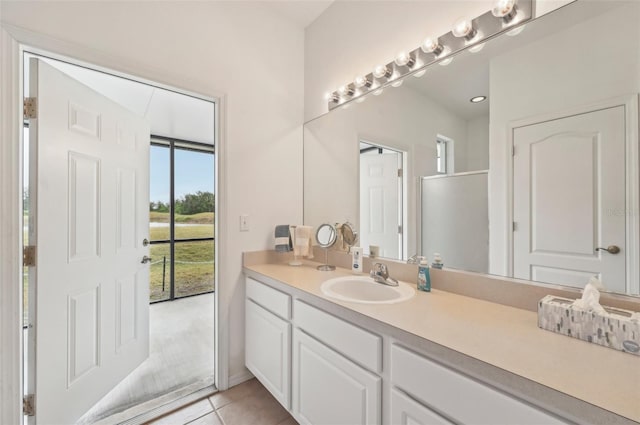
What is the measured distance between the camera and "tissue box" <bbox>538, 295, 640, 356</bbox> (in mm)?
742

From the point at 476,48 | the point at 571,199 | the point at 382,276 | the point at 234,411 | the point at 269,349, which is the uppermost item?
the point at 476,48

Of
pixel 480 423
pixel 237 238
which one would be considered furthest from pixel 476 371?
pixel 237 238

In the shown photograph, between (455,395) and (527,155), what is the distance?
3.15ft

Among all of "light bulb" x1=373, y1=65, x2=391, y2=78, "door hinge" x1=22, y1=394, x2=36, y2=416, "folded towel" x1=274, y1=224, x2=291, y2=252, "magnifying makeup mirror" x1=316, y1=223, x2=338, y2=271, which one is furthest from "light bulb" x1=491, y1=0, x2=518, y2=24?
"door hinge" x1=22, y1=394, x2=36, y2=416

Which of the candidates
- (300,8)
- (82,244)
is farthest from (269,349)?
(300,8)

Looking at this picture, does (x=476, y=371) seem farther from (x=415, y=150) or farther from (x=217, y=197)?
(x=217, y=197)

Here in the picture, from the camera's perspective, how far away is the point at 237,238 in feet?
6.23

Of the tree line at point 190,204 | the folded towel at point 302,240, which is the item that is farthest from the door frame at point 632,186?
the tree line at point 190,204

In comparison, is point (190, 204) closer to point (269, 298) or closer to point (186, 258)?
point (186, 258)

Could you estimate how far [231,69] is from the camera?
1.88 m

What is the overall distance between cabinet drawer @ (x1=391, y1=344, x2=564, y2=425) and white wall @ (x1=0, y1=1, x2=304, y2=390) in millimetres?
1318

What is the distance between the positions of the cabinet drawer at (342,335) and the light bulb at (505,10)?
1412 millimetres

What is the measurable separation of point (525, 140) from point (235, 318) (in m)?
1.94

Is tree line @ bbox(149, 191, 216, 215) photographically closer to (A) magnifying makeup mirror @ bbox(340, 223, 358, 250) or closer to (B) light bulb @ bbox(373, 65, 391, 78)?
(A) magnifying makeup mirror @ bbox(340, 223, 358, 250)
